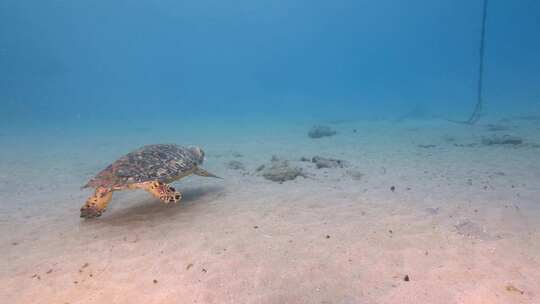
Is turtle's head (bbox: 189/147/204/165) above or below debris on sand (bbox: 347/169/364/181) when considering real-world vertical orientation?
above

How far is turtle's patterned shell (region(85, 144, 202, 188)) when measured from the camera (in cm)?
523

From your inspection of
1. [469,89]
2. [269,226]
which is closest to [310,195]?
[269,226]

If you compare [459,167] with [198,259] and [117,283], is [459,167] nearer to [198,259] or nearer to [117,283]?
[198,259]

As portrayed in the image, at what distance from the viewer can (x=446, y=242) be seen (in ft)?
13.3

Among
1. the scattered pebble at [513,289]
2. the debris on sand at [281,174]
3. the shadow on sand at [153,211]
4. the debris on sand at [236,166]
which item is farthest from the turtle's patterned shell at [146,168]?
the scattered pebble at [513,289]

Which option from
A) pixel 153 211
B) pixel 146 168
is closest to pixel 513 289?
pixel 146 168

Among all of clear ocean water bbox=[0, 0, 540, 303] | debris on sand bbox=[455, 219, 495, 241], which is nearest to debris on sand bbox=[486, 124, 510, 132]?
clear ocean water bbox=[0, 0, 540, 303]

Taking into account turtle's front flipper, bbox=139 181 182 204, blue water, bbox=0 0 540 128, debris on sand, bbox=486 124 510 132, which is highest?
blue water, bbox=0 0 540 128

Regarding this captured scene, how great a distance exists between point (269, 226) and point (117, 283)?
90.0 inches

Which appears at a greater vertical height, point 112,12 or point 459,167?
point 112,12

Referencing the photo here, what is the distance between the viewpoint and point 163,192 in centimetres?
502

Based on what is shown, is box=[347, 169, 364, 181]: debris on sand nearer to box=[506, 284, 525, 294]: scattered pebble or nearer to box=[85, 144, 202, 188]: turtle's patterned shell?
box=[85, 144, 202, 188]: turtle's patterned shell

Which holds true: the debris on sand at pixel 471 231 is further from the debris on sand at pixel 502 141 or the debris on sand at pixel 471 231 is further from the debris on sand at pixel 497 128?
the debris on sand at pixel 497 128

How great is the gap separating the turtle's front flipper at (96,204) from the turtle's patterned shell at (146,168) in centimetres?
12
